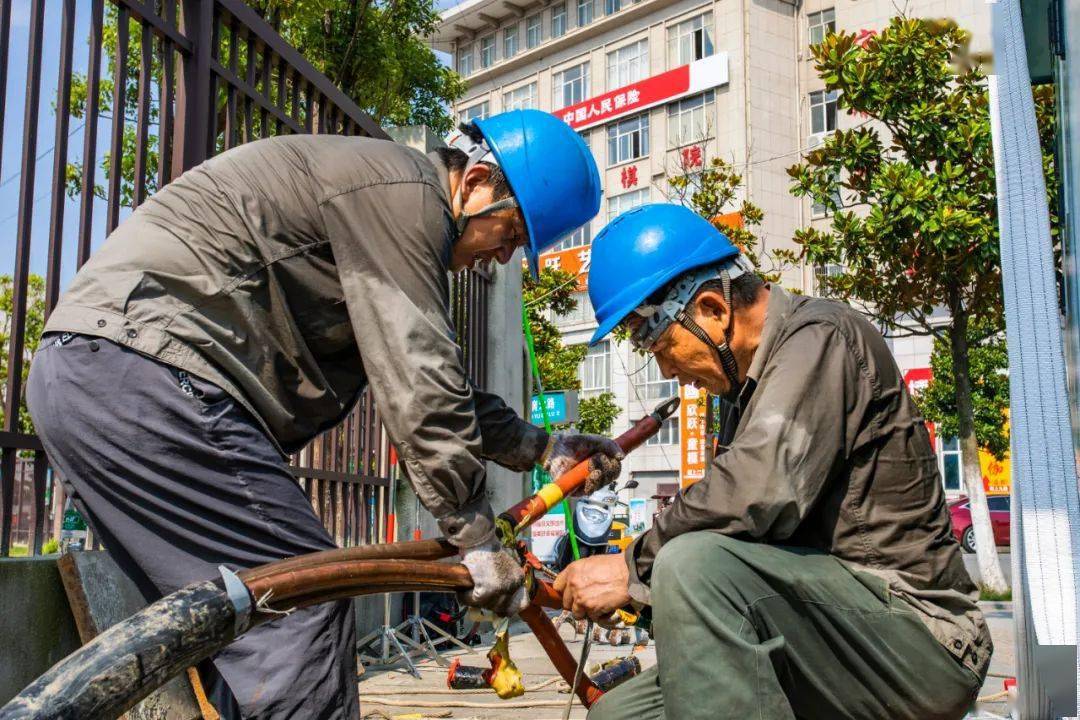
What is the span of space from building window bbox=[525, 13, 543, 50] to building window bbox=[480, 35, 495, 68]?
7.54 feet

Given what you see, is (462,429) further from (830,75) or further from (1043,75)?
(830,75)

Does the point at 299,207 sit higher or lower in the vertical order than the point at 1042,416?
higher

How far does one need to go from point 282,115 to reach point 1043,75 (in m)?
3.62

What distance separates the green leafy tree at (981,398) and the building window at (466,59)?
29.5 m

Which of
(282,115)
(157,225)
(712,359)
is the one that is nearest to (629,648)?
(282,115)

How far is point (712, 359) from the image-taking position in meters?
2.73

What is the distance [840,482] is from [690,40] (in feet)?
127

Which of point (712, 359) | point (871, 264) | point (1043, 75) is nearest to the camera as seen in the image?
point (712, 359)

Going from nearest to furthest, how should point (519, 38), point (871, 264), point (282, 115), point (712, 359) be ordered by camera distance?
1. point (712, 359)
2. point (282, 115)
3. point (871, 264)
4. point (519, 38)

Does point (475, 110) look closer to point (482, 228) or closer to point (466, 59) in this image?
point (466, 59)

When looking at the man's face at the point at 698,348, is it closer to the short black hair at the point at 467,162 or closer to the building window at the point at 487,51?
the short black hair at the point at 467,162

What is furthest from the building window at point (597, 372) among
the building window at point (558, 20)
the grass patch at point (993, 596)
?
the grass patch at point (993, 596)

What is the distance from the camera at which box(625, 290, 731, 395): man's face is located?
2717 mm

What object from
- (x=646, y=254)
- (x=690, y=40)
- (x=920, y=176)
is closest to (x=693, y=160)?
(x=920, y=176)
